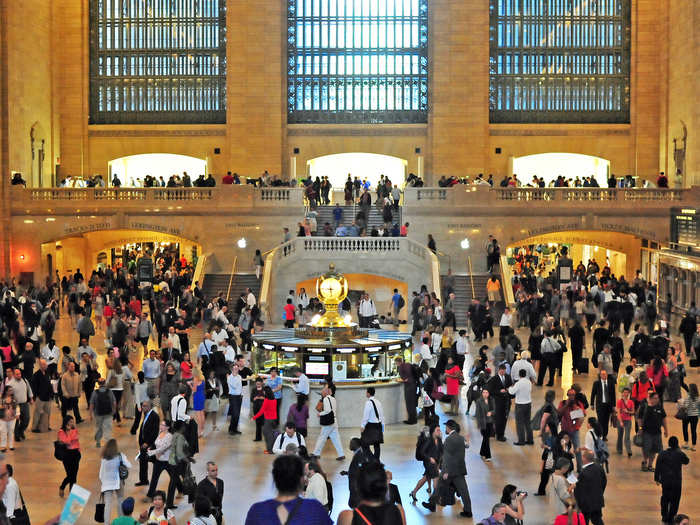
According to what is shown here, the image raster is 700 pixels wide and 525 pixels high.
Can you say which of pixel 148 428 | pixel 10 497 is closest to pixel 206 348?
pixel 148 428

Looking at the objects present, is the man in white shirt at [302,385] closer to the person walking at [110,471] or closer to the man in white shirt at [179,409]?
the man in white shirt at [179,409]

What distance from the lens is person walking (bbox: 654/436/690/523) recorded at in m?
13.6

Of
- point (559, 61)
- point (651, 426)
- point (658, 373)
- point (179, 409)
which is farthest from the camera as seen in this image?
point (559, 61)

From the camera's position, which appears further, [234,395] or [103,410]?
[234,395]

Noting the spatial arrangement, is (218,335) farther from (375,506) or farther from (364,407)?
(375,506)

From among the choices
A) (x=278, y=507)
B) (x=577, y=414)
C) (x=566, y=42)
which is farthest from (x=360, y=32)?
(x=278, y=507)

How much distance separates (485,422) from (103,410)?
216 inches

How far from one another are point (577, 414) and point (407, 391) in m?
3.96

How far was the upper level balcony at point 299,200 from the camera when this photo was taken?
4038 centimetres

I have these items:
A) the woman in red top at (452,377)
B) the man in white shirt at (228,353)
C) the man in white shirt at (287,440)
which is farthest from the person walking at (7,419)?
the woman in red top at (452,377)

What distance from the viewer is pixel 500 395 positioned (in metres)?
18.1

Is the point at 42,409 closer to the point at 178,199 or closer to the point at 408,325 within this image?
the point at 408,325

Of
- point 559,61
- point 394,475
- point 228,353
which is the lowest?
point 394,475

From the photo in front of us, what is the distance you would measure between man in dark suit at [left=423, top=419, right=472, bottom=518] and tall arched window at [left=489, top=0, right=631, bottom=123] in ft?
114
